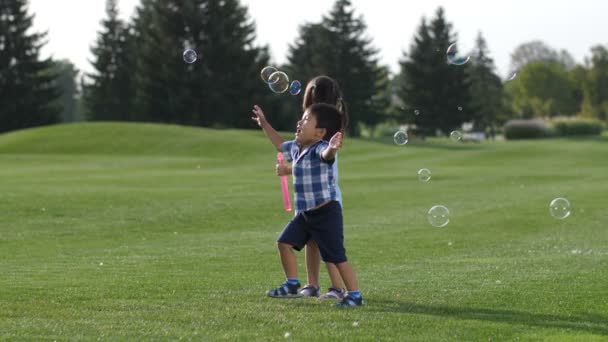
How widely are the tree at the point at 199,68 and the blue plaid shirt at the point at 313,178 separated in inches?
2971

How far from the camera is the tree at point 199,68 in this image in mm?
84625

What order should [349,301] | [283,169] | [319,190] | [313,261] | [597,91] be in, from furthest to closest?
[597,91] → [313,261] → [283,169] → [319,190] → [349,301]

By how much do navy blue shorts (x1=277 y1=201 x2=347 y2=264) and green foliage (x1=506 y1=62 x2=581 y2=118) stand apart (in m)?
119

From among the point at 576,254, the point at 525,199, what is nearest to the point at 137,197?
the point at 525,199

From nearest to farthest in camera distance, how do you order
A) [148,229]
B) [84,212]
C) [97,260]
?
[97,260] → [148,229] → [84,212]

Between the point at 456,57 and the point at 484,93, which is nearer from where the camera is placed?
the point at 456,57

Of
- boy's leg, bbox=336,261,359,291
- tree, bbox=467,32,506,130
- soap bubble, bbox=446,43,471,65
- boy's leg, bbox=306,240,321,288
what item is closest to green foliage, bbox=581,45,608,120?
tree, bbox=467,32,506,130

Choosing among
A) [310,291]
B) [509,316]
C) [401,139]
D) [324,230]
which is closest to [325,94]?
[324,230]

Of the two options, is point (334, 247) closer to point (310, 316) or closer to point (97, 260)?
point (310, 316)

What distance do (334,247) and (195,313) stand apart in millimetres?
1437

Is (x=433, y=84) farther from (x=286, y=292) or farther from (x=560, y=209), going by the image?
(x=286, y=292)

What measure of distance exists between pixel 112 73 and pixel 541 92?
53306mm

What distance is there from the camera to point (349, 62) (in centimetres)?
9175

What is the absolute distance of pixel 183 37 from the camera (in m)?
86.8
